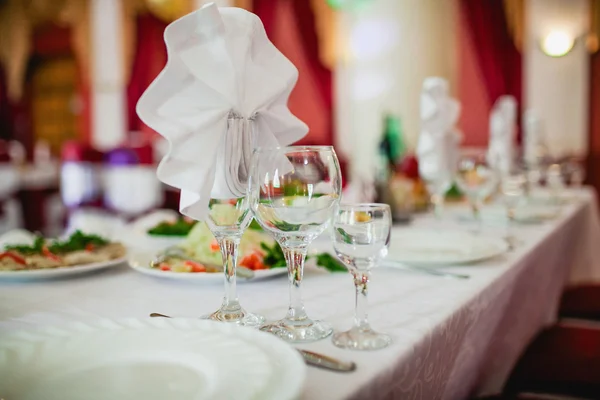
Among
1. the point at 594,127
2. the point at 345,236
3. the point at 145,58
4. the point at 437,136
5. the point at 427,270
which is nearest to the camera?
the point at 345,236

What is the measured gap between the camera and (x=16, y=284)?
45.0 inches

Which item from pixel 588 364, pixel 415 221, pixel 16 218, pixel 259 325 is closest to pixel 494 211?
pixel 415 221

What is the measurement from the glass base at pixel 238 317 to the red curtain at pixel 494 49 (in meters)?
5.82

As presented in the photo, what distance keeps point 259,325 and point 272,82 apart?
0.38 m

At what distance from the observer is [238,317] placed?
83 centimetres

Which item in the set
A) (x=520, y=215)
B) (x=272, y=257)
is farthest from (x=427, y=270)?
(x=520, y=215)

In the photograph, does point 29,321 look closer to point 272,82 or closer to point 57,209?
point 272,82

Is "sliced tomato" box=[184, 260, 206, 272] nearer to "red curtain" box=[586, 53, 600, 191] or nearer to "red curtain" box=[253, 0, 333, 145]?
"red curtain" box=[586, 53, 600, 191]

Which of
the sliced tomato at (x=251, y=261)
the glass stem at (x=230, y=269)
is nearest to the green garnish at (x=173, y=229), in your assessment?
the sliced tomato at (x=251, y=261)

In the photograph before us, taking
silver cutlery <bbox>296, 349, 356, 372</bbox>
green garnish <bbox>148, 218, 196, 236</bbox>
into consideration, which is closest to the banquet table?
silver cutlery <bbox>296, 349, 356, 372</bbox>

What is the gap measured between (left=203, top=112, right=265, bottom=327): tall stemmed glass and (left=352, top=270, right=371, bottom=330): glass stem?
163 mm

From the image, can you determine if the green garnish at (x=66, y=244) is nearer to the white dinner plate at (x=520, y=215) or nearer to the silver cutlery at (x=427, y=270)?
the silver cutlery at (x=427, y=270)

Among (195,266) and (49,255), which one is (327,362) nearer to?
(195,266)

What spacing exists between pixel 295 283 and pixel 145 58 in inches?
351
